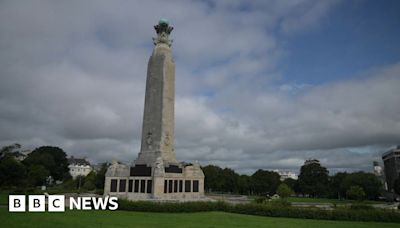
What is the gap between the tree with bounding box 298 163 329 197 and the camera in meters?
86.4

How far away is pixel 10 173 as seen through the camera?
56.0 metres

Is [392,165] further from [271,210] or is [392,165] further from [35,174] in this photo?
[35,174]

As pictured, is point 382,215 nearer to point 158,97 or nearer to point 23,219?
point 23,219

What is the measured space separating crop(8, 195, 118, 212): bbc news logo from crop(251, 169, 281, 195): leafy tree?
67948mm

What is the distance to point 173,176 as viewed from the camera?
44.5 metres

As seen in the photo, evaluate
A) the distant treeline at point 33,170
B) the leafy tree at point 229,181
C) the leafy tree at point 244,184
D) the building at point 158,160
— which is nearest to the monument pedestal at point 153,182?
the building at point 158,160

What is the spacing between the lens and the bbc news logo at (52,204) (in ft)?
83.6

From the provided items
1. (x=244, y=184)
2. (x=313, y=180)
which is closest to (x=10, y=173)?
(x=244, y=184)

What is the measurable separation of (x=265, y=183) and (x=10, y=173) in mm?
65834

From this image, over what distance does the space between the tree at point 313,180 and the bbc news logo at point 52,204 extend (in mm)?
70110

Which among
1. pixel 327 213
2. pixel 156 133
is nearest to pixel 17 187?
pixel 156 133

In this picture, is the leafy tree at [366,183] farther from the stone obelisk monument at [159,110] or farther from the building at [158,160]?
the stone obelisk monument at [159,110]

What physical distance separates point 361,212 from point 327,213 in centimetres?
304

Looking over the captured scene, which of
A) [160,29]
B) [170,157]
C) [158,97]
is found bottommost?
[170,157]
